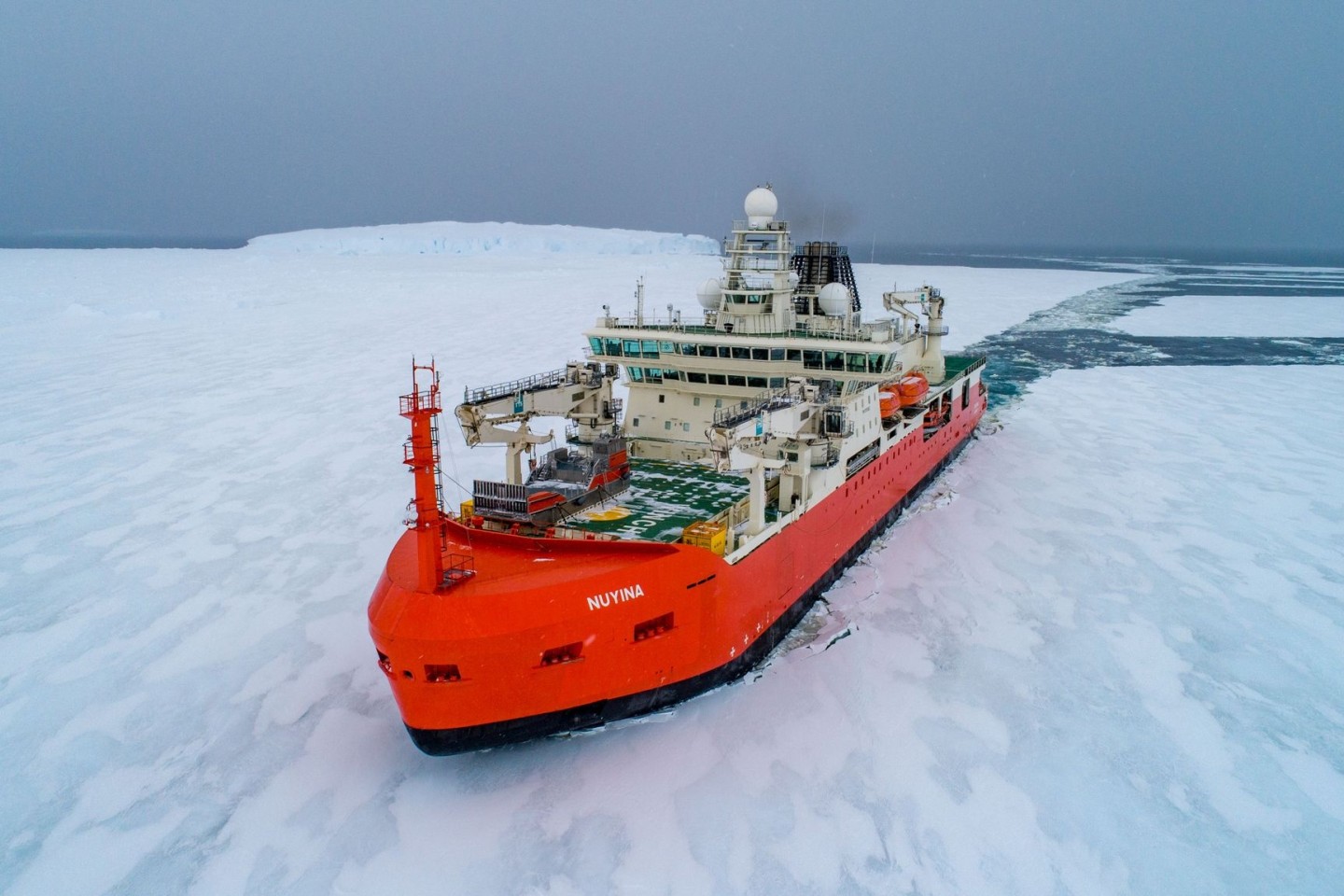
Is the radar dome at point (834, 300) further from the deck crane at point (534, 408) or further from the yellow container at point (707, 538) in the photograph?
the yellow container at point (707, 538)

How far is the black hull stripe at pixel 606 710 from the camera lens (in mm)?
8055

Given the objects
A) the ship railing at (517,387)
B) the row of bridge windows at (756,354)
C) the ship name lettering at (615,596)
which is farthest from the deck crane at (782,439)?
the ship railing at (517,387)

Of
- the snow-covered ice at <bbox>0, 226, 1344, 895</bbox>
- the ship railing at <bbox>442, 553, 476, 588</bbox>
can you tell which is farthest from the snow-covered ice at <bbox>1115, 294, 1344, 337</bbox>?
the ship railing at <bbox>442, 553, 476, 588</bbox>

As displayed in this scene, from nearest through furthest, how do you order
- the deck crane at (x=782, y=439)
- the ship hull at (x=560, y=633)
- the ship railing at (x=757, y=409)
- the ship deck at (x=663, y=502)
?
the ship hull at (x=560, y=633), the deck crane at (x=782, y=439), the ship railing at (x=757, y=409), the ship deck at (x=663, y=502)

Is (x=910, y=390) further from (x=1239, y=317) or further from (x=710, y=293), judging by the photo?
(x=1239, y=317)

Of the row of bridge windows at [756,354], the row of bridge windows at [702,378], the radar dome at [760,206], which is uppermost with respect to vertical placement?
the radar dome at [760,206]

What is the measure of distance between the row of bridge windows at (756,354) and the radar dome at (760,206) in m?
3.10

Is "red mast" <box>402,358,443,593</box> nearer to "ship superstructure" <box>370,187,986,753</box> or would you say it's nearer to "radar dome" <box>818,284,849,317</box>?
"ship superstructure" <box>370,187,986,753</box>

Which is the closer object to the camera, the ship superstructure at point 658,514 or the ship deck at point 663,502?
the ship superstructure at point 658,514

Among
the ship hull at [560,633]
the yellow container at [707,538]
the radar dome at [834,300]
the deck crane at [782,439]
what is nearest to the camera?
the ship hull at [560,633]

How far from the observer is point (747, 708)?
31.4 feet

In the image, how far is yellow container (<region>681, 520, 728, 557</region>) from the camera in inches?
360

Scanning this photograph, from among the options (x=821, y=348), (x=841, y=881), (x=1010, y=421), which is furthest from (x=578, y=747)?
(x=1010, y=421)

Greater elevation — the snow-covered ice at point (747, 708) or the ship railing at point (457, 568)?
A: the ship railing at point (457, 568)
